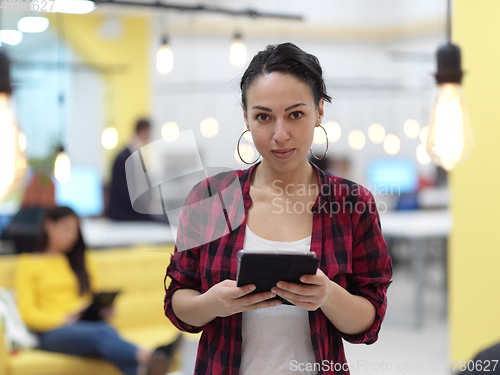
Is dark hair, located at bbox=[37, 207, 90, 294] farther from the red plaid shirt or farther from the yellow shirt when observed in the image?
the red plaid shirt

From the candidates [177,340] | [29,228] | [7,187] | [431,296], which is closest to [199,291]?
[7,187]

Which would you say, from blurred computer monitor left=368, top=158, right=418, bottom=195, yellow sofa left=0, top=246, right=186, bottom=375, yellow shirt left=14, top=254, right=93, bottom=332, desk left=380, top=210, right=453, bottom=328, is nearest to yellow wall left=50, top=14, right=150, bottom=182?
blurred computer monitor left=368, top=158, right=418, bottom=195

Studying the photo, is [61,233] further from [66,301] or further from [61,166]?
[61,166]

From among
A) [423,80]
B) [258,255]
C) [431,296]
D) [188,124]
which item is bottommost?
[431,296]

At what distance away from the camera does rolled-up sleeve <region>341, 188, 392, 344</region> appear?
123 cm

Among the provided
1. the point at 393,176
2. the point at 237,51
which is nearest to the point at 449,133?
the point at 237,51

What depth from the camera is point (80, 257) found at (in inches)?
134

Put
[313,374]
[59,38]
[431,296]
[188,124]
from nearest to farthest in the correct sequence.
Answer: [313,374] < [431,296] < [59,38] < [188,124]

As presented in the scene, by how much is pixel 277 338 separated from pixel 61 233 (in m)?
2.53

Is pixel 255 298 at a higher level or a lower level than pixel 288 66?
lower

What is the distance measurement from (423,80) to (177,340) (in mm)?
8449

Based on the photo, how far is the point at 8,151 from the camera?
1405 millimetres

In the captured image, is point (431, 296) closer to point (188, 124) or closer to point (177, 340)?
point (177, 340)

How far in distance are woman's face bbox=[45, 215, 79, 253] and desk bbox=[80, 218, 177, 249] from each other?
61 cm
